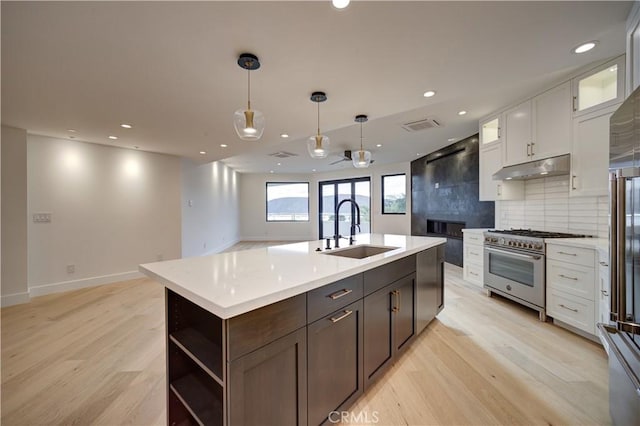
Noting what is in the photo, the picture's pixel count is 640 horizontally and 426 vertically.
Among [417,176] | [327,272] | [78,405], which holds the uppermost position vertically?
[417,176]

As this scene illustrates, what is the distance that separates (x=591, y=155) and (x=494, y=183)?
3.77 feet

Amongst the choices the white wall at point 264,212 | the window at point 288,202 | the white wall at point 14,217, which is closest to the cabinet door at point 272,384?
the white wall at point 14,217

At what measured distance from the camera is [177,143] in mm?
4031

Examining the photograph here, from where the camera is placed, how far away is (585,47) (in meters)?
1.76

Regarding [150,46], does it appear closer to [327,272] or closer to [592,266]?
[327,272]

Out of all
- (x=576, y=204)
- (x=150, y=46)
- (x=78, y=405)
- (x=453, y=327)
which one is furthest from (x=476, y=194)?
(x=78, y=405)

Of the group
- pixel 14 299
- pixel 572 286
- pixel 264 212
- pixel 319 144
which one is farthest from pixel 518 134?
pixel 264 212

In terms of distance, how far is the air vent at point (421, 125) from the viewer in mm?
3779

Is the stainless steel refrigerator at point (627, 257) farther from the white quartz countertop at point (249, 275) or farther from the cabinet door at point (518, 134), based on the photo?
the cabinet door at point (518, 134)

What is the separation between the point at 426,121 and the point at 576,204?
2.08m

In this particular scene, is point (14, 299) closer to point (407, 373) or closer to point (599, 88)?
point (407, 373)

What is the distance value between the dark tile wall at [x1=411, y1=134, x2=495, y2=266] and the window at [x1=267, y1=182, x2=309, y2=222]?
13.5ft

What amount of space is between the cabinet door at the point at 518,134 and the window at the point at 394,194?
4.16m

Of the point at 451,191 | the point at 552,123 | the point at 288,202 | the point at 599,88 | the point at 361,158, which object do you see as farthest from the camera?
the point at 288,202
